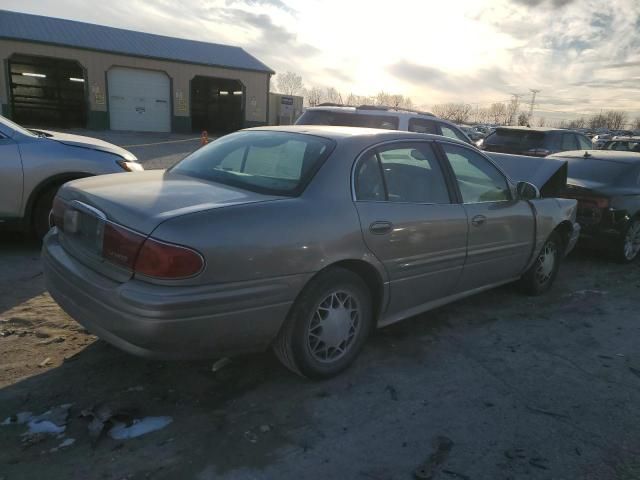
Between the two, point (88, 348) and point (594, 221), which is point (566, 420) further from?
point (594, 221)

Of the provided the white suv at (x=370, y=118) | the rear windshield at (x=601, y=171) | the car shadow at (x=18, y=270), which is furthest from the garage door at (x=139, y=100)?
the rear windshield at (x=601, y=171)

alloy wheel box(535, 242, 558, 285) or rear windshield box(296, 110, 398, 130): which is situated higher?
rear windshield box(296, 110, 398, 130)

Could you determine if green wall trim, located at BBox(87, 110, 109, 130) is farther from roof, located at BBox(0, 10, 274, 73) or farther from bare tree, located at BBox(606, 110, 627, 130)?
bare tree, located at BBox(606, 110, 627, 130)

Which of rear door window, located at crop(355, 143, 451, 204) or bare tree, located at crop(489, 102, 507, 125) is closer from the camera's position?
rear door window, located at crop(355, 143, 451, 204)

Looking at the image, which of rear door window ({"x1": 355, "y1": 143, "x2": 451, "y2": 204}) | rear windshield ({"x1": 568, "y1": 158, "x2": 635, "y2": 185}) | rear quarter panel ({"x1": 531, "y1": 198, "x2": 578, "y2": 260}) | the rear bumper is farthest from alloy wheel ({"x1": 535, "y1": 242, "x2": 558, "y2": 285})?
the rear bumper

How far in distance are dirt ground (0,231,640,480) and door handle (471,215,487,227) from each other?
0.92m

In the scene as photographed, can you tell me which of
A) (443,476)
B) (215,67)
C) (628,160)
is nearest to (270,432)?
(443,476)

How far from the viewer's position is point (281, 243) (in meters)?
2.72

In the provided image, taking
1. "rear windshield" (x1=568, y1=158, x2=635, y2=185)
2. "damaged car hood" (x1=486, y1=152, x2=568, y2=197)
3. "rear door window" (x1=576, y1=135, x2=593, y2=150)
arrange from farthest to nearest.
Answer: "rear door window" (x1=576, y1=135, x2=593, y2=150) → "rear windshield" (x1=568, y1=158, x2=635, y2=185) → "damaged car hood" (x1=486, y1=152, x2=568, y2=197)

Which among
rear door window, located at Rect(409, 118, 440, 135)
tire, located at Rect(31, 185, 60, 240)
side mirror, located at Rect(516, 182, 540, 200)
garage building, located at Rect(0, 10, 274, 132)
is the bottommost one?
tire, located at Rect(31, 185, 60, 240)

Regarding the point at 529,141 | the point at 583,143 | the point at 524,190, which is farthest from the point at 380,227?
the point at 583,143

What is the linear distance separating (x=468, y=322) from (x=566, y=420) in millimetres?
1478

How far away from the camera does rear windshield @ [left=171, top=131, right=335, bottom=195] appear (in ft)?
10.3

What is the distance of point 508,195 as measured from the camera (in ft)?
14.7
